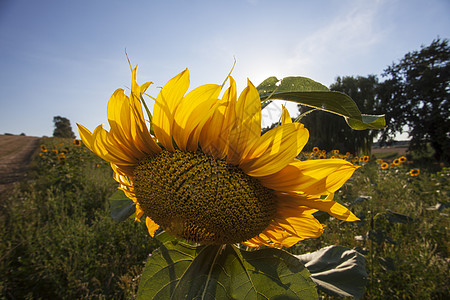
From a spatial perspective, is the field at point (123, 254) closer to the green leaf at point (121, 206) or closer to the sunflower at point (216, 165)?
the green leaf at point (121, 206)

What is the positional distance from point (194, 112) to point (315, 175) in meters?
0.27

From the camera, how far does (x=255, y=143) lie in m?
0.47

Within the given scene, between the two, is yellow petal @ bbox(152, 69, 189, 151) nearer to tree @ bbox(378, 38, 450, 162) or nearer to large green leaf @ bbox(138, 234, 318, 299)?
large green leaf @ bbox(138, 234, 318, 299)

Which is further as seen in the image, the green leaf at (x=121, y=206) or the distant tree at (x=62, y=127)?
the distant tree at (x=62, y=127)

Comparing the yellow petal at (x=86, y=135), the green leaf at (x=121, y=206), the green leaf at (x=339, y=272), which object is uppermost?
the yellow petal at (x=86, y=135)

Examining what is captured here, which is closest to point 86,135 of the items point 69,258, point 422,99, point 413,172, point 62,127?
point 69,258

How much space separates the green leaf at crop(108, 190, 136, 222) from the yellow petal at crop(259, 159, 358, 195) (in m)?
0.43

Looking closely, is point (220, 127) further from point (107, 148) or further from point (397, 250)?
point (397, 250)

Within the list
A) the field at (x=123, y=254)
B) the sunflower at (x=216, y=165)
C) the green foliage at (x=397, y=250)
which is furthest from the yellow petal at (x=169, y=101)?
the field at (x=123, y=254)

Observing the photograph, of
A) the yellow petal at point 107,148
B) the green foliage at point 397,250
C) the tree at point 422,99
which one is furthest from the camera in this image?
the tree at point 422,99

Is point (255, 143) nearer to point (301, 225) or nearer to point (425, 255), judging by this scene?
point (301, 225)

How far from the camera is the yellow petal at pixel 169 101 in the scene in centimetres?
48

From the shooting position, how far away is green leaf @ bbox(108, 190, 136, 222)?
26.8 inches

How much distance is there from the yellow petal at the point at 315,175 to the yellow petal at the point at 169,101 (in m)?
0.25
